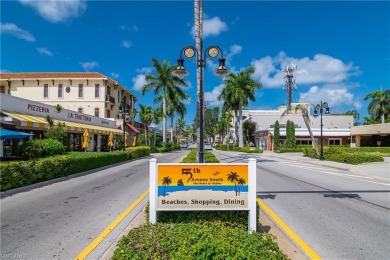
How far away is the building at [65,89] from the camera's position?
3953cm

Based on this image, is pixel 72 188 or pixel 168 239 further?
pixel 72 188

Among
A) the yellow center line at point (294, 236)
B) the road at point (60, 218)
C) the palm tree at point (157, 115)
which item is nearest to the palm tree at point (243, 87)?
the palm tree at point (157, 115)

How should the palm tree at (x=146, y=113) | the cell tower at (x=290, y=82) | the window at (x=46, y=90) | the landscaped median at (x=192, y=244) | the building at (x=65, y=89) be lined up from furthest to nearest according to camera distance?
1. the cell tower at (x=290, y=82)
2. the palm tree at (x=146, y=113)
3. the window at (x=46, y=90)
4. the building at (x=65, y=89)
5. the landscaped median at (x=192, y=244)

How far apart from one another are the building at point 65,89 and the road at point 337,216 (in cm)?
3352

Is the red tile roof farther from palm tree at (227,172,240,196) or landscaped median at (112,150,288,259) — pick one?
landscaped median at (112,150,288,259)

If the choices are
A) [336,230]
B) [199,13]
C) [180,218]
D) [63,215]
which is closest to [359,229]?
[336,230]

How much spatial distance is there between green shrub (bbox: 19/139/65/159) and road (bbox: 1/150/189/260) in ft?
8.78

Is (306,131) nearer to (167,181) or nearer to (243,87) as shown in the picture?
(243,87)

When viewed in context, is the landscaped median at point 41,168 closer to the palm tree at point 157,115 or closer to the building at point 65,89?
the building at point 65,89

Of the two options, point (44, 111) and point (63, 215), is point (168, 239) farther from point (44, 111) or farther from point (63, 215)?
point (44, 111)

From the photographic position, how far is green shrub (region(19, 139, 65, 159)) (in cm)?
1228

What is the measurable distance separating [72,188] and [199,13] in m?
8.83

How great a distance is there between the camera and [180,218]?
468 centimetres

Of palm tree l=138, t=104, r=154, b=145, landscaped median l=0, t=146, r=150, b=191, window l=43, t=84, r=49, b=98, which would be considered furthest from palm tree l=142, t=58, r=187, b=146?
landscaped median l=0, t=146, r=150, b=191
